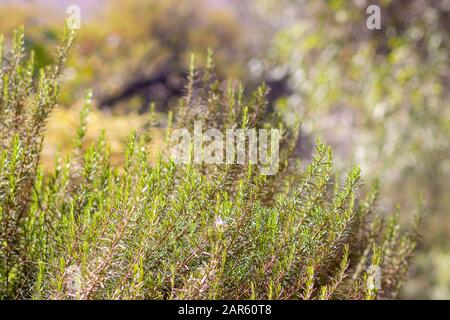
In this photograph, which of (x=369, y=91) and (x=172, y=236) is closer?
(x=172, y=236)

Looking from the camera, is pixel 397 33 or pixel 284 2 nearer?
pixel 397 33

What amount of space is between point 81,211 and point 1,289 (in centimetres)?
19

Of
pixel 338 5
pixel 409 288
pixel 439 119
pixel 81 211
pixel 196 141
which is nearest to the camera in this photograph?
pixel 81 211

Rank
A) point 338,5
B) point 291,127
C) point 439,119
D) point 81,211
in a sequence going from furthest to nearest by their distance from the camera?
point 439,119
point 338,5
point 291,127
point 81,211

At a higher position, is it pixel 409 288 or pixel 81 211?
pixel 81 211

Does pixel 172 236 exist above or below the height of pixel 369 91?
below

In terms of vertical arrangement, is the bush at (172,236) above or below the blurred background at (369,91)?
below

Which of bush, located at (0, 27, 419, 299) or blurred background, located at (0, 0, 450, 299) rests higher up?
blurred background, located at (0, 0, 450, 299)

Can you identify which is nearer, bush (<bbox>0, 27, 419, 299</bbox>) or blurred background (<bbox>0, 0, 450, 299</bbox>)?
bush (<bbox>0, 27, 419, 299</bbox>)

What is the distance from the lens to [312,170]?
3.36 ft

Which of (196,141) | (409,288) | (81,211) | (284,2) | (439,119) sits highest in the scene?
(284,2)

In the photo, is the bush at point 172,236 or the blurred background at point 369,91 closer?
the bush at point 172,236
